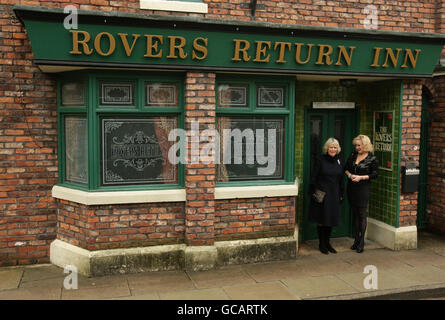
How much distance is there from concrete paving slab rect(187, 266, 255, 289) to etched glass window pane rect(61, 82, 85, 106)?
2.93 metres

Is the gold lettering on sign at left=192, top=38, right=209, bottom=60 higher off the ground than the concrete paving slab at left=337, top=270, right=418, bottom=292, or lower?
higher

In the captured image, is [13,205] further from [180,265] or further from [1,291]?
[180,265]

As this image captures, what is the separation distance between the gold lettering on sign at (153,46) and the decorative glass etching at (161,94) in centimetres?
51

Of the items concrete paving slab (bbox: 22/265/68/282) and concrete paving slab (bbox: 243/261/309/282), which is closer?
concrete paving slab (bbox: 22/265/68/282)

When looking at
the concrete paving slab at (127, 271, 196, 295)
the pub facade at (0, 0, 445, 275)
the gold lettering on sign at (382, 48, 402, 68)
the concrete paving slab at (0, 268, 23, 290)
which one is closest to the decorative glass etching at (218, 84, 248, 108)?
the pub facade at (0, 0, 445, 275)

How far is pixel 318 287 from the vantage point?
19.1ft

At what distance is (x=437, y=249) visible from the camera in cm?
761

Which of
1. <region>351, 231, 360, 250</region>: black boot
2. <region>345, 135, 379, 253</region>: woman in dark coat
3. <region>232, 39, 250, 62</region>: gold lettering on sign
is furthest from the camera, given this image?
<region>351, 231, 360, 250</region>: black boot

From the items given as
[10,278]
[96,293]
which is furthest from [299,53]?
[10,278]

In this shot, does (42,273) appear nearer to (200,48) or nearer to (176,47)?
(176,47)

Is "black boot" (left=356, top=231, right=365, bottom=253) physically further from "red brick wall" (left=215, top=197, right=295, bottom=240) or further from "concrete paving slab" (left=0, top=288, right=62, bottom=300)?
Answer: "concrete paving slab" (left=0, top=288, right=62, bottom=300)

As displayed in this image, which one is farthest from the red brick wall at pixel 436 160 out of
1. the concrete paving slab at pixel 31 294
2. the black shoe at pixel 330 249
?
the concrete paving slab at pixel 31 294

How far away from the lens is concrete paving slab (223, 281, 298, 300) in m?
5.48

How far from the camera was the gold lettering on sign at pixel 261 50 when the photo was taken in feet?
21.0
